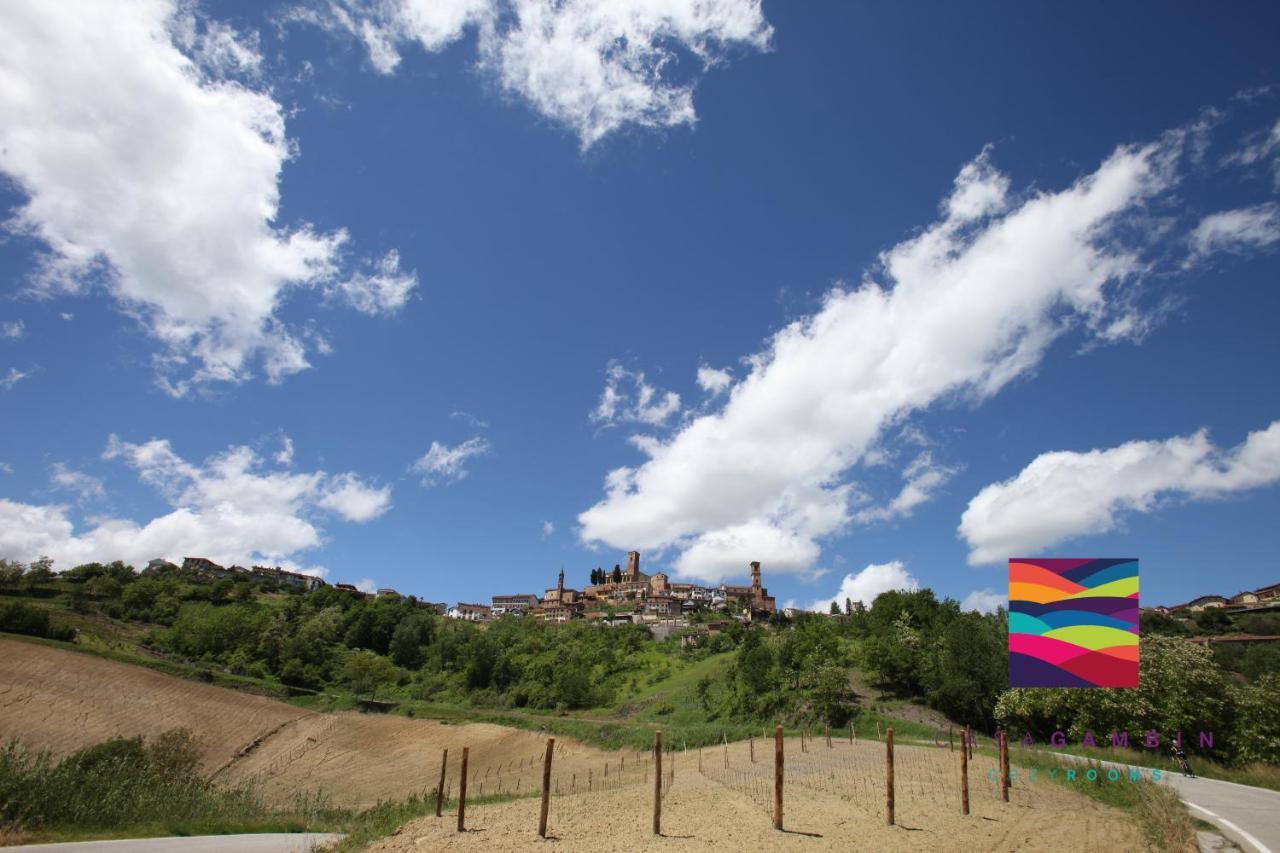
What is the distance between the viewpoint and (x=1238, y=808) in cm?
1755

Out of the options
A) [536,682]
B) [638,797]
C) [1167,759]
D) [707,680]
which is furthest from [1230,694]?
[536,682]

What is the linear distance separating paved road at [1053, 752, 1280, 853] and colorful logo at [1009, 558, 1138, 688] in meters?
9.84

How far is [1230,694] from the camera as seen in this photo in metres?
30.6

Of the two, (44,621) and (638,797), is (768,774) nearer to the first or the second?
(638,797)

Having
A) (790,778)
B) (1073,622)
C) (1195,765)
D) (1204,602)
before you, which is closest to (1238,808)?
(1195,765)

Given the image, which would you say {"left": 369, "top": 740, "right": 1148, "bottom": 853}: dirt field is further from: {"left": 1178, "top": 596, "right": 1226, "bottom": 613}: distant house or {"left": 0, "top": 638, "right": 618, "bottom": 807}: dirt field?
{"left": 1178, "top": 596, "right": 1226, "bottom": 613}: distant house

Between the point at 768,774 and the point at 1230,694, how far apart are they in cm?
2207

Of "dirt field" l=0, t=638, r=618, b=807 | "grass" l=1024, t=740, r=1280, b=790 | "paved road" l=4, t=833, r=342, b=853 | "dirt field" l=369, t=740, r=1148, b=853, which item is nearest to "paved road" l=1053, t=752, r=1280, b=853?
"grass" l=1024, t=740, r=1280, b=790

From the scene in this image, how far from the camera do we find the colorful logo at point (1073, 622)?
7316 millimetres

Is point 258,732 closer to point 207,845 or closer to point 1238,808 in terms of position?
point 207,845

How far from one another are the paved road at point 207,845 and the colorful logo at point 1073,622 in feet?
66.8

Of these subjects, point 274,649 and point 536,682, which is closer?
point 536,682

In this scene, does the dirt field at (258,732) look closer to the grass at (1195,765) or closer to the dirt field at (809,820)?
the dirt field at (809,820)

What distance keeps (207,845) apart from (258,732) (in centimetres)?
5128
